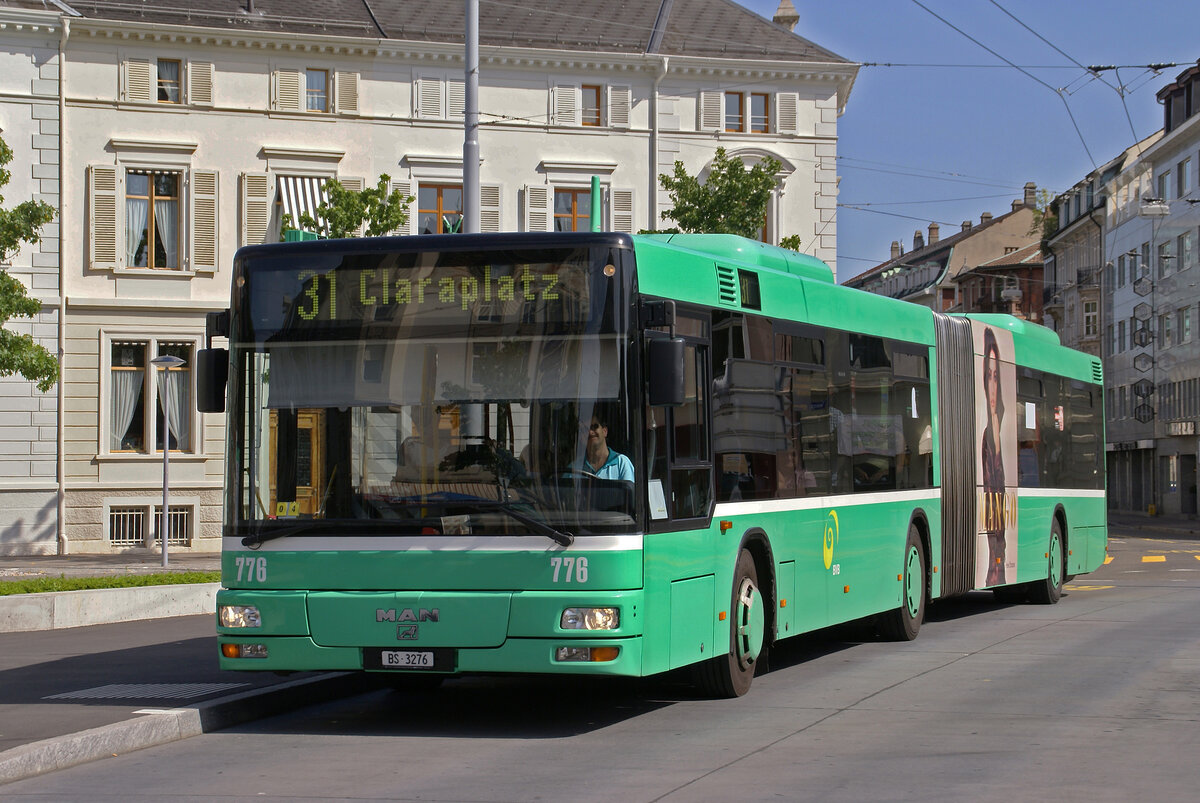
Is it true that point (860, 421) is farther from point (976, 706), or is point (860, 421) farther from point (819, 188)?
point (819, 188)

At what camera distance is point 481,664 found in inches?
377

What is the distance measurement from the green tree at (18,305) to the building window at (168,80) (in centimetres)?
849

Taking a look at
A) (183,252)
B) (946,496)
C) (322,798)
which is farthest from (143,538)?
(322,798)

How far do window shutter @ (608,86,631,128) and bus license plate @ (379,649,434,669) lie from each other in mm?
30785

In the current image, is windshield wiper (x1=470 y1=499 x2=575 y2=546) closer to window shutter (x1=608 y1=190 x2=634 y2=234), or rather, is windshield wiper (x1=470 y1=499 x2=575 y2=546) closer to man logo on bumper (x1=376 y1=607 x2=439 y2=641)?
man logo on bumper (x1=376 y1=607 x2=439 y2=641)

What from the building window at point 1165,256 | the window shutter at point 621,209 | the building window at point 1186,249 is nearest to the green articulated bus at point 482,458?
the window shutter at point 621,209

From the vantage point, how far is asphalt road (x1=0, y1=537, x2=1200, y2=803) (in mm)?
7836

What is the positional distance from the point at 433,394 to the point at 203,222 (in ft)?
92.7

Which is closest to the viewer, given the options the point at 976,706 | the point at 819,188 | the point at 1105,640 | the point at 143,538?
the point at 976,706

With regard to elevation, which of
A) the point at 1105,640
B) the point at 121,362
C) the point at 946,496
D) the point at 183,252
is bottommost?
the point at 1105,640

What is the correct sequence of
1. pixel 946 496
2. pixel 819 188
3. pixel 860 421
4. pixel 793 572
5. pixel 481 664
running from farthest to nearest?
pixel 819 188 < pixel 946 496 < pixel 860 421 < pixel 793 572 < pixel 481 664

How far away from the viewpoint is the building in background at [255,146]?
35.6m

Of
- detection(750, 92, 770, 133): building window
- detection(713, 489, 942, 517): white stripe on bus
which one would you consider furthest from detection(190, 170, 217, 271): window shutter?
detection(713, 489, 942, 517): white stripe on bus

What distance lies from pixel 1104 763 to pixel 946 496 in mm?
8420
